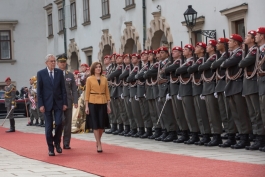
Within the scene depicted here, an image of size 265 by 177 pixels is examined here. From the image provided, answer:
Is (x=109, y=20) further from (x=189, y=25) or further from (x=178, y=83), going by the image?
(x=178, y=83)

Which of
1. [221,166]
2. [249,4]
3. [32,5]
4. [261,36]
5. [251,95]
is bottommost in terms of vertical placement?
[221,166]

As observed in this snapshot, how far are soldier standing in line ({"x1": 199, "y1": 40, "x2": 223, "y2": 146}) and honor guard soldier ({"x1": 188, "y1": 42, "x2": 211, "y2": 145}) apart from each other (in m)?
0.22

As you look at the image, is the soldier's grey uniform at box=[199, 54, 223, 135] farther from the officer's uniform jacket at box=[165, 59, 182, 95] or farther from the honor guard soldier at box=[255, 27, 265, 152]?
the honor guard soldier at box=[255, 27, 265, 152]

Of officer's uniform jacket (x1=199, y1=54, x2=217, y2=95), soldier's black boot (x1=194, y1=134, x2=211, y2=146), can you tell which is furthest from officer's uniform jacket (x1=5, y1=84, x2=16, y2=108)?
officer's uniform jacket (x1=199, y1=54, x2=217, y2=95)

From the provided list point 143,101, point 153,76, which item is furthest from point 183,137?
point 143,101

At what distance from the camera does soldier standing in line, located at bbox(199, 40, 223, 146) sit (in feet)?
48.9

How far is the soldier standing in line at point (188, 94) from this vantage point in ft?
51.4

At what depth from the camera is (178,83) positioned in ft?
53.3

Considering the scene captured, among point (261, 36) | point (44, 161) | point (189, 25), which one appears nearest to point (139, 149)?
point (44, 161)

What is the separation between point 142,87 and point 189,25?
3997 mm

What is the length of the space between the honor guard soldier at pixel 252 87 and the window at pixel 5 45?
32.1 metres

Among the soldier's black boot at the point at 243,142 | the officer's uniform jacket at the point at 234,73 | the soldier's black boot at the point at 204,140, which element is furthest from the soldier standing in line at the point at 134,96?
the soldier's black boot at the point at 243,142

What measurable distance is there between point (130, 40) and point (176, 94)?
13.1 metres

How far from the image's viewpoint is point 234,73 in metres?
14.1
